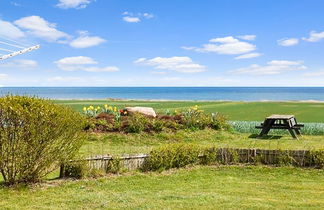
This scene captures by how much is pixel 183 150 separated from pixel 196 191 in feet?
8.07

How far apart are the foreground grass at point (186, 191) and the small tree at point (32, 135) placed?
43cm

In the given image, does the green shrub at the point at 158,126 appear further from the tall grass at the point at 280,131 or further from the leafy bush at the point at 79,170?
the leafy bush at the point at 79,170

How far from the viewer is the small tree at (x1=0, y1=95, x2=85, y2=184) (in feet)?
24.1

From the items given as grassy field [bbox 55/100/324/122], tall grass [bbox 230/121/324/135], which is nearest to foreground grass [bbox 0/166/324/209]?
tall grass [bbox 230/121/324/135]

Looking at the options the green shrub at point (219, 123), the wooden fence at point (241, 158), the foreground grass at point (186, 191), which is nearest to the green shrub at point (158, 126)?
the green shrub at point (219, 123)

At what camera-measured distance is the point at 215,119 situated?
1823 cm

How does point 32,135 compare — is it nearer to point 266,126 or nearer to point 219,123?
point 219,123

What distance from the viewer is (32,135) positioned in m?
7.43

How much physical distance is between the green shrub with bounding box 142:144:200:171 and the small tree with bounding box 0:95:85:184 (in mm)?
2229

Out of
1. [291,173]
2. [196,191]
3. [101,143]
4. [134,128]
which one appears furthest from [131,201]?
[134,128]

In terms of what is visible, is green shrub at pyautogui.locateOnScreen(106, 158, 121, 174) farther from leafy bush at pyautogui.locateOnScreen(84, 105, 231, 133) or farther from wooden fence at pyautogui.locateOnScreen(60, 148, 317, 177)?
leafy bush at pyautogui.locateOnScreen(84, 105, 231, 133)

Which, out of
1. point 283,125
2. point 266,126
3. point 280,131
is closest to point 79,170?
point 266,126

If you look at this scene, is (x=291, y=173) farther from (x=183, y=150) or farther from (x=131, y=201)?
(x=131, y=201)

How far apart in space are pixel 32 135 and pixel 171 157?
12.0ft
